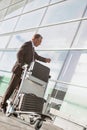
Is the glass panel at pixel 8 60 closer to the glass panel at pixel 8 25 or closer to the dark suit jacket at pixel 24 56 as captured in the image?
the glass panel at pixel 8 25

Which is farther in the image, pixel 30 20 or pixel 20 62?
pixel 30 20

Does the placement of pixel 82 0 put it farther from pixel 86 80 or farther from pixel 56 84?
pixel 86 80

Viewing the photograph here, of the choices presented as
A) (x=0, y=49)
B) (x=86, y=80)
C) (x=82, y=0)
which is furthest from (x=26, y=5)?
(x=86, y=80)

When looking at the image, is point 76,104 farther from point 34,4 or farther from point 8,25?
point 8,25

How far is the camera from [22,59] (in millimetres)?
4809

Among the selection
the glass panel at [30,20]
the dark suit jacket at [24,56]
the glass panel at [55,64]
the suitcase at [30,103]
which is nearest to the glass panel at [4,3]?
the glass panel at [30,20]

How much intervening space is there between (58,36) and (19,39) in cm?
256

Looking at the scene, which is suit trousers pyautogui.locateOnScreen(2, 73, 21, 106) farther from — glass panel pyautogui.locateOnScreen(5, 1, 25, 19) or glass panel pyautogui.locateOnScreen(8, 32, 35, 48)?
glass panel pyautogui.locateOnScreen(5, 1, 25, 19)

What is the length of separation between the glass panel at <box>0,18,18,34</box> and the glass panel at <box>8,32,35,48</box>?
98 centimetres

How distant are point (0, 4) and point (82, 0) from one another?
25.8ft

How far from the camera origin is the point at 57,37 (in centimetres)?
836

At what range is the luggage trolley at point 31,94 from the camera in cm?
422

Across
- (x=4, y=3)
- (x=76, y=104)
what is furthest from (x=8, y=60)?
(x=4, y=3)

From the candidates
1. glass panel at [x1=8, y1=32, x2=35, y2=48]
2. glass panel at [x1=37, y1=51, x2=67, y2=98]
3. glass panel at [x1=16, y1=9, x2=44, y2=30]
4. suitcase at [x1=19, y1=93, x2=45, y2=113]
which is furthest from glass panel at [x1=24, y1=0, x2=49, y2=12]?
suitcase at [x1=19, y1=93, x2=45, y2=113]
